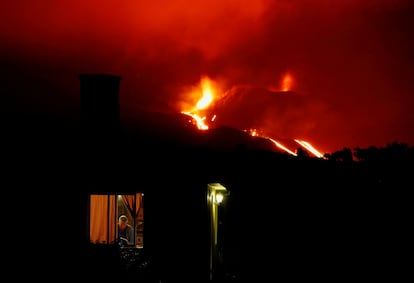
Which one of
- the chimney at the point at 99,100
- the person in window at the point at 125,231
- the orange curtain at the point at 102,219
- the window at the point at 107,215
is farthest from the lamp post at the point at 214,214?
the chimney at the point at 99,100

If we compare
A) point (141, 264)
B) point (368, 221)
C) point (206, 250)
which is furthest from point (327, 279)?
point (141, 264)

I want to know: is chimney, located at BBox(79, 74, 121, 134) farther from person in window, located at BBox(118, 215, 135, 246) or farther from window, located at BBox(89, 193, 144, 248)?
person in window, located at BBox(118, 215, 135, 246)

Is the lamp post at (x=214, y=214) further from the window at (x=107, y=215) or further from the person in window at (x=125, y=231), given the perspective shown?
the person in window at (x=125, y=231)

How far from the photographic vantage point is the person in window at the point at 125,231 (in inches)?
666

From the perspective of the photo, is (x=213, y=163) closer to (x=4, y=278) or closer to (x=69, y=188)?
(x=69, y=188)

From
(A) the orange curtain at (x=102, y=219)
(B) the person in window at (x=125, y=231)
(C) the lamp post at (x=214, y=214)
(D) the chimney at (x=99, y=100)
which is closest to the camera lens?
(C) the lamp post at (x=214, y=214)

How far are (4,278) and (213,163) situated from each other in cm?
525

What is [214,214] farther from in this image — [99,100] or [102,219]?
[99,100]

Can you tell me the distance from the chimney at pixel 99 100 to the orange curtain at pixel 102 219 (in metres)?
2.14

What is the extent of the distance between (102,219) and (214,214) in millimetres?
2854

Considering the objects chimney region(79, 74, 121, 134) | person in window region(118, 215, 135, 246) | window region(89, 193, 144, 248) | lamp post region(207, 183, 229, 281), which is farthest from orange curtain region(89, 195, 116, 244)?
lamp post region(207, 183, 229, 281)

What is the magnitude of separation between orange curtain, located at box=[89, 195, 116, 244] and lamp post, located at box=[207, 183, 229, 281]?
8.48 ft

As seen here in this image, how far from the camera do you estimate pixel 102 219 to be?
15938 mm

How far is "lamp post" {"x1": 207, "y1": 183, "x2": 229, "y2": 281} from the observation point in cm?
1491
